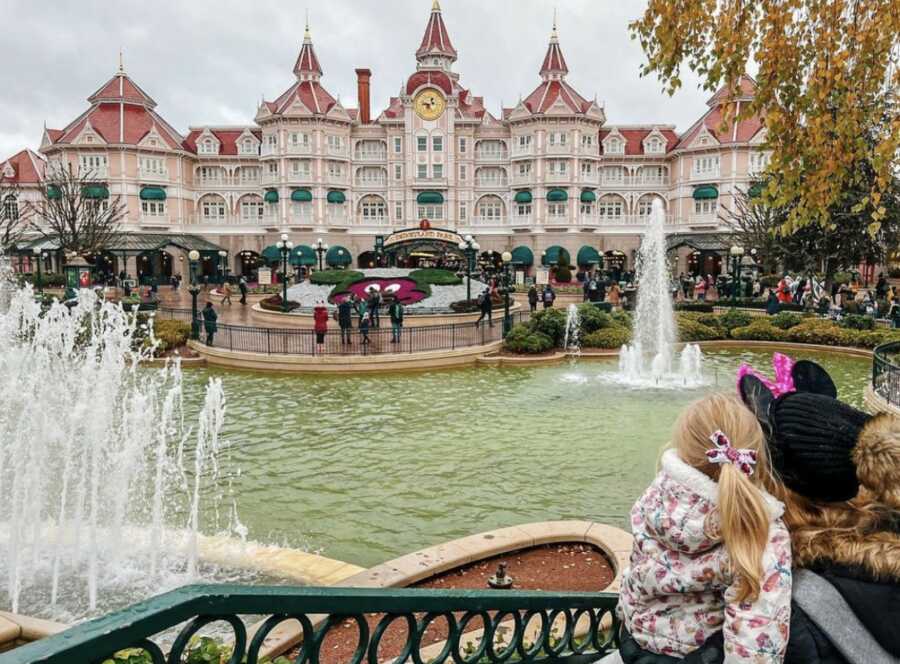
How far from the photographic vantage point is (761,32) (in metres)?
8.15

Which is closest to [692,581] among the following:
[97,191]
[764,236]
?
[764,236]

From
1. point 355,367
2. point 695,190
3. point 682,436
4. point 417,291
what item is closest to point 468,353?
point 355,367

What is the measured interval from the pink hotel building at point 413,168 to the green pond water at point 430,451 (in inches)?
1663

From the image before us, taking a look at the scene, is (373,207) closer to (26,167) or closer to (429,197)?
(429,197)

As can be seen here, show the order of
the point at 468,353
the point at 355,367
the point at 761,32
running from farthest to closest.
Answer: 1. the point at 468,353
2. the point at 355,367
3. the point at 761,32

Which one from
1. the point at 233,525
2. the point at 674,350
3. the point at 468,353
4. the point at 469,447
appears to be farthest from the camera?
the point at 674,350

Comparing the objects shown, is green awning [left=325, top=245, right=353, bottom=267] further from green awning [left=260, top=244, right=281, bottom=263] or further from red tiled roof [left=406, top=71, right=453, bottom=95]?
red tiled roof [left=406, top=71, right=453, bottom=95]

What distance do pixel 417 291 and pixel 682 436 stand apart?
32243 mm

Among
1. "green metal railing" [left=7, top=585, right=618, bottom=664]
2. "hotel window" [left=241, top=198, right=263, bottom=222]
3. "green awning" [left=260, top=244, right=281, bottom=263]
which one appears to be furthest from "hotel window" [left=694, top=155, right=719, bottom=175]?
"green metal railing" [left=7, top=585, right=618, bottom=664]

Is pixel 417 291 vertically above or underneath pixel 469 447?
above

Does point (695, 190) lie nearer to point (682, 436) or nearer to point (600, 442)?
point (600, 442)

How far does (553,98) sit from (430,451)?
2098 inches

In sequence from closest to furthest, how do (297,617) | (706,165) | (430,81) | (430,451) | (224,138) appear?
(297,617), (430,451), (706,165), (430,81), (224,138)

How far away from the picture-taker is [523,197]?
62156mm
